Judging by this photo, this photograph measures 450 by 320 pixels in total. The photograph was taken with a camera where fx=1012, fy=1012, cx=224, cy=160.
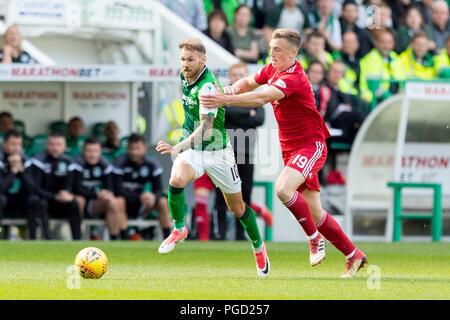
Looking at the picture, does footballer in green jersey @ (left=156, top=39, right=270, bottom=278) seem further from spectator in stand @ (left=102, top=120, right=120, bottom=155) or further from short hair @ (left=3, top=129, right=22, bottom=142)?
spectator in stand @ (left=102, top=120, right=120, bottom=155)

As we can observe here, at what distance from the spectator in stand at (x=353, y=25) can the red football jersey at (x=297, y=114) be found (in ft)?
29.2

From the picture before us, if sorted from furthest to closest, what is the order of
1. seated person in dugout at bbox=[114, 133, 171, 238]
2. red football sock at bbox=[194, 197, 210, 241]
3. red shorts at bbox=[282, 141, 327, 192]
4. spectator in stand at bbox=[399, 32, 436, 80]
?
spectator in stand at bbox=[399, 32, 436, 80] < seated person in dugout at bbox=[114, 133, 171, 238] < red football sock at bbox=[194, 197, 210, 241] < red shorts at bbox=[282, 141, 327, 192]

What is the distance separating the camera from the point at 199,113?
8477mm

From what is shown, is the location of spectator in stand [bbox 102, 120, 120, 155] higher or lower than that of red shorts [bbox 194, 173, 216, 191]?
higher

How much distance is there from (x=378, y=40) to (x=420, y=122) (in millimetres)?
2534

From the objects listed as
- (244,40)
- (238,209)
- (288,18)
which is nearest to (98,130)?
(244,40)

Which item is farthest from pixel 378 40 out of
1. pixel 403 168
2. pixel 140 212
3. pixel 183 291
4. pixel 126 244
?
pixel 183 291

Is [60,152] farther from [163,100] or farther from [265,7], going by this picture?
[265,7]

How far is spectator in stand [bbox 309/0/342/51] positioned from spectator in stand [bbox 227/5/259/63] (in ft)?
4.57

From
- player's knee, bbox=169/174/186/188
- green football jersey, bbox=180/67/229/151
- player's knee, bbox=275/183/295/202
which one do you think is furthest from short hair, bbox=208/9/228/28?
player's knee, bbox=275/183/295/202

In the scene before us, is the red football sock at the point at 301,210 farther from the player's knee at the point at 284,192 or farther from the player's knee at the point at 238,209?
the player's knee at the point at 238,209

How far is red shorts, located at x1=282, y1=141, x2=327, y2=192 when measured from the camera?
825 centimetres

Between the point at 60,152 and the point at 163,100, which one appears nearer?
the point at 60,152

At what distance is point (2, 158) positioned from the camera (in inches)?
538
